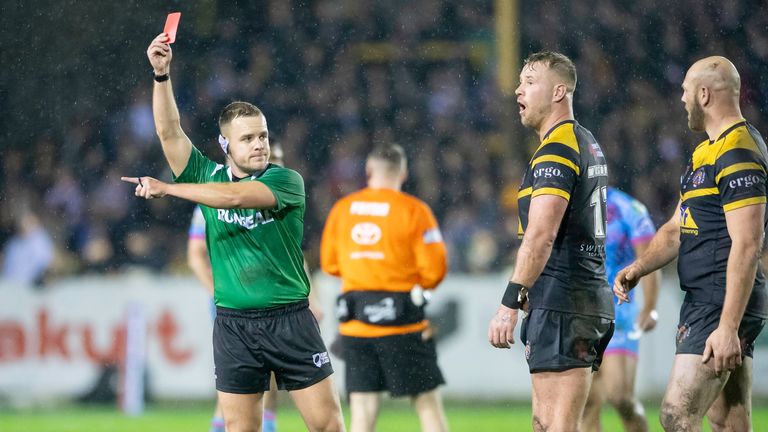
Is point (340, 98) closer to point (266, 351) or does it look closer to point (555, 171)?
point (266, 351)

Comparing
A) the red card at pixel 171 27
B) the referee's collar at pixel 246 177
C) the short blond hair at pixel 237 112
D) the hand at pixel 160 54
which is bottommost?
the referee's collar at pixel 246 177

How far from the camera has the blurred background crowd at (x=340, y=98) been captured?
1330cm

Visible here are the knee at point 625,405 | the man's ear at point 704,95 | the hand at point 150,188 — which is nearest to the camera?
the hand at point 150,188

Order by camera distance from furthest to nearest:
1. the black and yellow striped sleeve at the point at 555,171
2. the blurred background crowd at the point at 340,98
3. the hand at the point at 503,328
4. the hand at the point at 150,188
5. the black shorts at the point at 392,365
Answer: the blurred background crowd at the point at 340,98 < the black shorts at the point at 392,365 < the hand at the point at 150,188 < the black and yellow striped sleeve at the point at 555,171 < the hand at the point at 503,328

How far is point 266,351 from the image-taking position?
215 inches

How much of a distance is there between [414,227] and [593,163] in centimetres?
277

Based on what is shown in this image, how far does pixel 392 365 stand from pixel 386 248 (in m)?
0.77

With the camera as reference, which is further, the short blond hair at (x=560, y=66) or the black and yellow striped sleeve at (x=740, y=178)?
the short blond hair at (x=560, y=66)

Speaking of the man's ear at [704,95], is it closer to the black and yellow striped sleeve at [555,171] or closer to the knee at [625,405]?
the black and yellow striped sleeve at [555,171]

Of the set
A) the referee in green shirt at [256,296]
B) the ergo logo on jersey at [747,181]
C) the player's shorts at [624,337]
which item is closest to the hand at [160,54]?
the referee in green shirt at [256,296]

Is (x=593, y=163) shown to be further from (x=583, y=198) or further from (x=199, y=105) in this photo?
(x=199, y=105)

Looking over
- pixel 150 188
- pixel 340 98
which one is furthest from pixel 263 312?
pixel 340 98

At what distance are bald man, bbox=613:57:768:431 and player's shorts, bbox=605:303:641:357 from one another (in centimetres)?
164

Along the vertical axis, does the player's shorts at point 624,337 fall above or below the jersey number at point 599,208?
below
